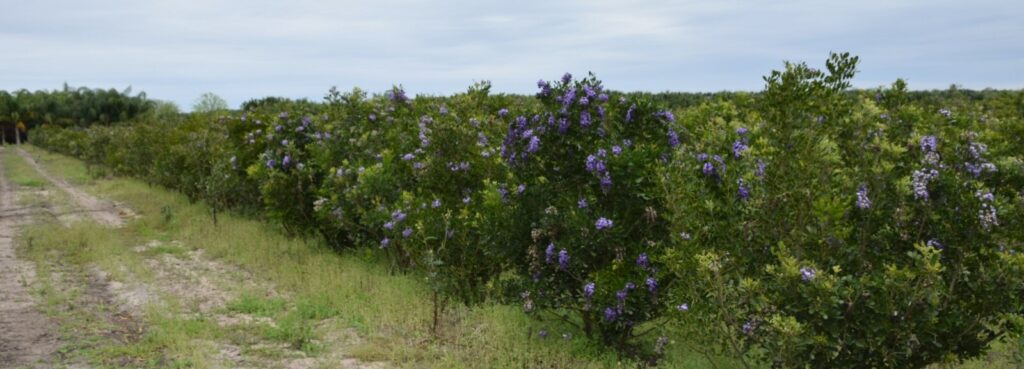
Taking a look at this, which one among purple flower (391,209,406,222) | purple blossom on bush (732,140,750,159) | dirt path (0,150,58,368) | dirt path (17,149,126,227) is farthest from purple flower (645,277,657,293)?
dirt path (17,149,126,227)

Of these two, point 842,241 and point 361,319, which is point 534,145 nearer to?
point 842,241

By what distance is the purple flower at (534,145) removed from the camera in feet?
18.1

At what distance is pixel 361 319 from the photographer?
7.00m

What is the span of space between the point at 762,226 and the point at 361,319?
392cm

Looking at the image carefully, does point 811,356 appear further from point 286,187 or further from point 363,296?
point 286,187

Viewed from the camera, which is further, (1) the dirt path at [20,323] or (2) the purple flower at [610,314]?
(1) the dirt path at [20,323]

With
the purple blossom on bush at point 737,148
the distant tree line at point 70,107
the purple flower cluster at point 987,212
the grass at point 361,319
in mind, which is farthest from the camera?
the distant tree line at point 70,107

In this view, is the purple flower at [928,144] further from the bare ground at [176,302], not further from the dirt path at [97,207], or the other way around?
the dirt path at [97,207]

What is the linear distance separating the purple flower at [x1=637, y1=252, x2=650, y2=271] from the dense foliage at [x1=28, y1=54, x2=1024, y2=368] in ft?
0.23

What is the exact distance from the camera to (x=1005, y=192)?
16.1ft

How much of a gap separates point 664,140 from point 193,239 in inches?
343

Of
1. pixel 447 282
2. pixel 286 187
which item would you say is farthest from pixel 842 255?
pixel 286 187

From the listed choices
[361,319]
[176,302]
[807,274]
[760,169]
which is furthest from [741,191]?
[176,302]

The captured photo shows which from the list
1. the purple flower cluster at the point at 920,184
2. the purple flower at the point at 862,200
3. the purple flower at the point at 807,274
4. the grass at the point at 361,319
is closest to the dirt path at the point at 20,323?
the grass at the point at 361,319
